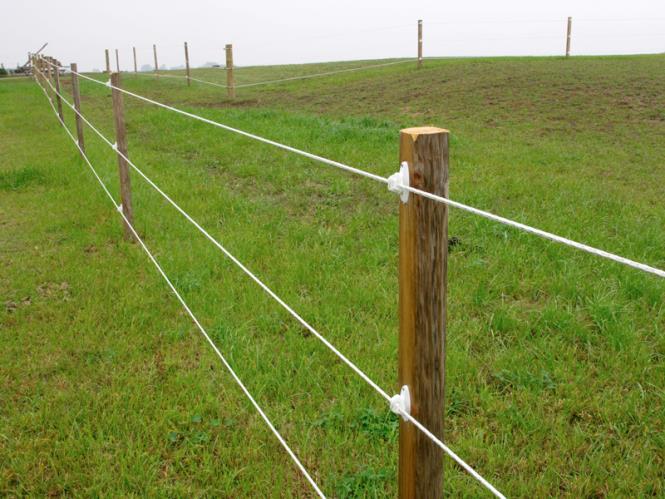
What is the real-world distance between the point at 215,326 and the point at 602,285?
2.58 m

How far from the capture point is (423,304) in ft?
5.20

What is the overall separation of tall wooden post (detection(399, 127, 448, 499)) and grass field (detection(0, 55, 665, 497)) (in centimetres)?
85

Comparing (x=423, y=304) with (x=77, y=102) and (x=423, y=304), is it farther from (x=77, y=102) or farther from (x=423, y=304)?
(x=77, y=102)

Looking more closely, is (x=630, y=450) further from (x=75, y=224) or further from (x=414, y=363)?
(x=75, y=224)

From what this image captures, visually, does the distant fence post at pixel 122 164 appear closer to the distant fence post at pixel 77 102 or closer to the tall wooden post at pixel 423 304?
the distant fence post at pixel 77 102

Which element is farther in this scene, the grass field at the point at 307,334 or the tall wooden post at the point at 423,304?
the grass field at the point at 307,334

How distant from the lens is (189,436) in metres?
2.88

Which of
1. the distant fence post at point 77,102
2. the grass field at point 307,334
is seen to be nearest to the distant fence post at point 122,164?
the grass field at point 307,334

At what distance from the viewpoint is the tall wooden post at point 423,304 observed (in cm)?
151

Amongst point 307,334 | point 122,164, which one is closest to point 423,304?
point 307,334

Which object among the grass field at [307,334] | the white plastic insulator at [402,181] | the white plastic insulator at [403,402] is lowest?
the grass field at [307,334]

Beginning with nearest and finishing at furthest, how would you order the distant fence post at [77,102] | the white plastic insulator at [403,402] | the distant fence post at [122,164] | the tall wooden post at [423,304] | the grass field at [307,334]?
the tall wooden post at [423,304]
the white plastic insulator at [403,402]
the grass field at [307,334]
the distant fence post at [122,164]
the distant fence post at [77,102]

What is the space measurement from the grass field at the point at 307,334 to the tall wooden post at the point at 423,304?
0.85 metres

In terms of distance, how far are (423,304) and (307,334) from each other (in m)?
2.22
